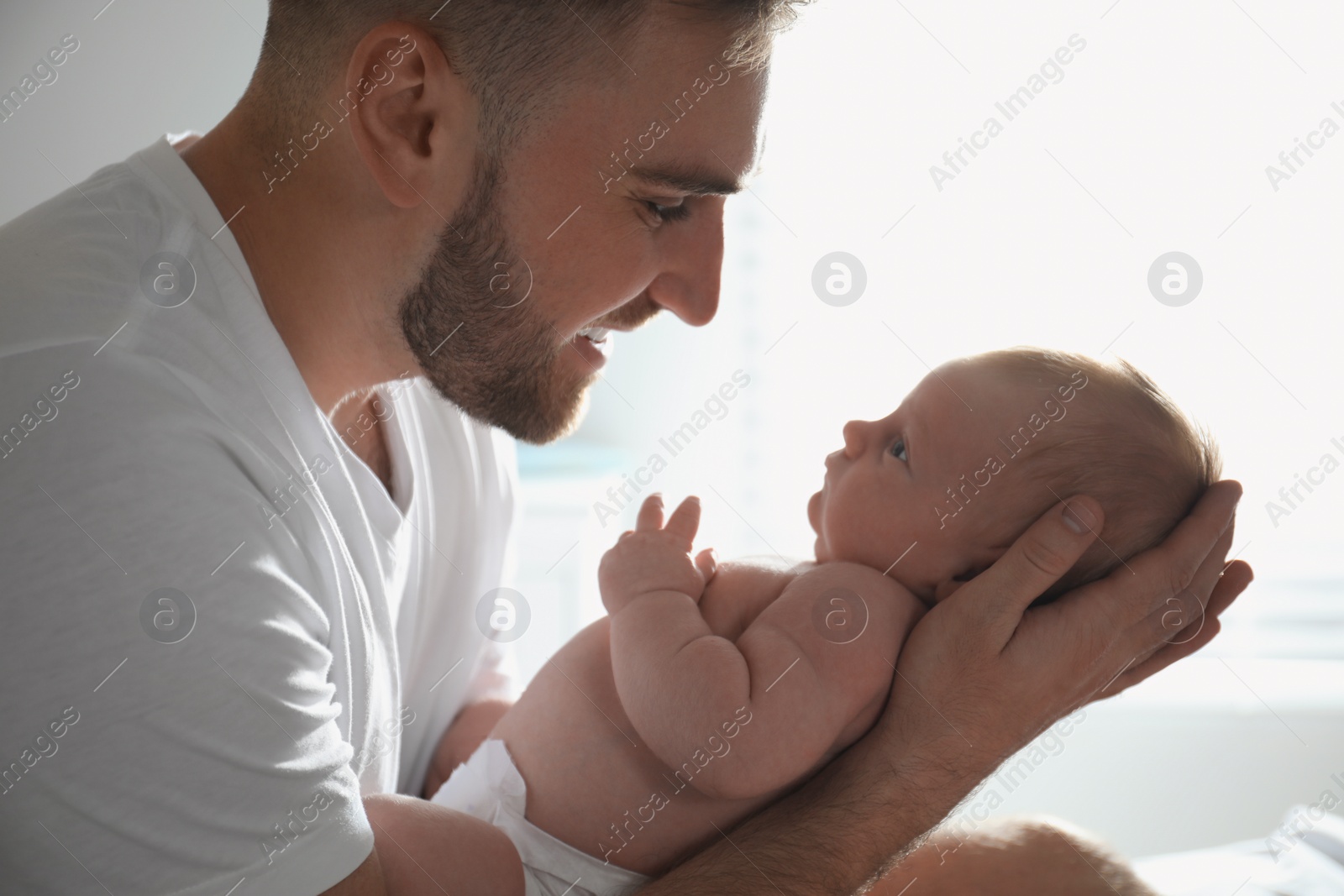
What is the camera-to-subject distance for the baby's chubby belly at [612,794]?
1050 mm

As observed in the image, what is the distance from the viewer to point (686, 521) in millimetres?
1140

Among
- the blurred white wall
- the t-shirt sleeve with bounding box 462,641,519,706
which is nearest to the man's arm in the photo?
the t-shirt sleeve with bounding box 462,641,519,706

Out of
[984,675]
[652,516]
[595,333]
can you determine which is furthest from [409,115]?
[984,675]

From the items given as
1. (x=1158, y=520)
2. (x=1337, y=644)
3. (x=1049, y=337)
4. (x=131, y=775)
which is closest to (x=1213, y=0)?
(x=1049, y=337)

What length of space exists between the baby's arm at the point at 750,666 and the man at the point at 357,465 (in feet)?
0.19

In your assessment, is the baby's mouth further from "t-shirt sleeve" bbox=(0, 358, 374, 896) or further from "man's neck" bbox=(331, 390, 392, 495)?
"t-shirt sleeve" bbox=(0, 358, 374, 896)

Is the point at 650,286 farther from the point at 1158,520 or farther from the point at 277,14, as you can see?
the point at 1158,520

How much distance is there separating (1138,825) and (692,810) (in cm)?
234

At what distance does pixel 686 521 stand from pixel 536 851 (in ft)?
1.34

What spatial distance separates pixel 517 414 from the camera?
1248 mm

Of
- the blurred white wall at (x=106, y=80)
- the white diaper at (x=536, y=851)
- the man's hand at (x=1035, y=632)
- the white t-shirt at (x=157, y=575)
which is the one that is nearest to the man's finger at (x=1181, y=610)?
the man's hand at (x=1035, y=632)

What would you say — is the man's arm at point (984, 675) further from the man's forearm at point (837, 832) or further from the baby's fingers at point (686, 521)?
the baby's fingers at point (686, 521)

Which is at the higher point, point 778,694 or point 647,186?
point 647,186

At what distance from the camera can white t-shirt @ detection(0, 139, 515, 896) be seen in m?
0.71
